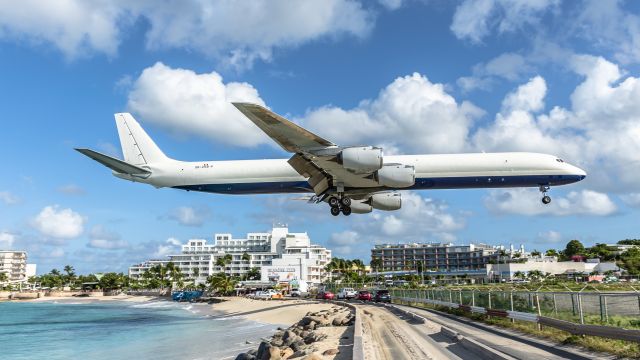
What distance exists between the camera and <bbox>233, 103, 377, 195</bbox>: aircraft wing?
2642 centimetres

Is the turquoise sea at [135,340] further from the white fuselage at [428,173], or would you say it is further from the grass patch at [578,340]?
the grass patch at [578,340]

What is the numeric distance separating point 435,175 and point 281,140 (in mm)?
12166

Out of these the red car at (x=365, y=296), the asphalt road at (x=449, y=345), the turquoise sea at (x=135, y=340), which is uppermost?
the asphalt road at (x=449, y=345)

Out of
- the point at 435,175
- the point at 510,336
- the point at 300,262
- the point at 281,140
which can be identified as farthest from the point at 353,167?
the point at 300,262

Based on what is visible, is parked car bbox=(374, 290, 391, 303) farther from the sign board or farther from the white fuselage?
the sign board

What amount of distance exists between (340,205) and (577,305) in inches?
689

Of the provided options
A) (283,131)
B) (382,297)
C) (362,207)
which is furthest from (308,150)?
(382,297)

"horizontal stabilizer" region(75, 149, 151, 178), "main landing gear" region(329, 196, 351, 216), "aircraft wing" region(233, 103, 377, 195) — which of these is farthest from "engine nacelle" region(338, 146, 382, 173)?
"horizontal stabilizer" region(75, 149, 151, 178)

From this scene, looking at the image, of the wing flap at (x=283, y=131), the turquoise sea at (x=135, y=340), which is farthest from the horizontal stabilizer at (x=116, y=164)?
the turquoise sea at (x=135, y=340)

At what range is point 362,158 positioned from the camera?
27.7m

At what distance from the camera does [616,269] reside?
145 metres

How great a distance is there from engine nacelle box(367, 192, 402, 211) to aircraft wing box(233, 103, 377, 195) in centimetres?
380

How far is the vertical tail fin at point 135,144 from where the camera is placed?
41.3 m

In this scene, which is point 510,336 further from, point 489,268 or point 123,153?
point 489,268
